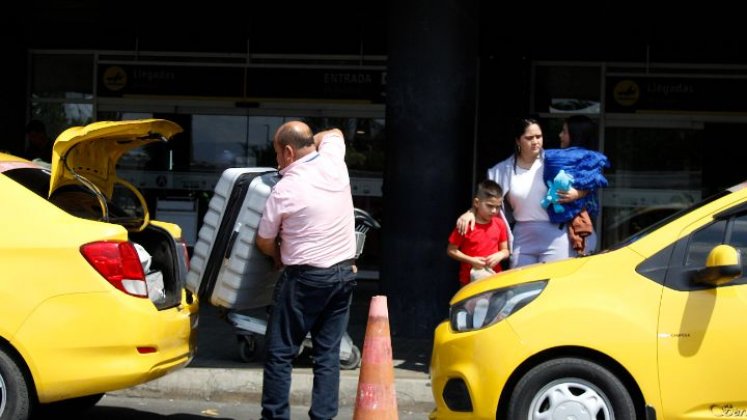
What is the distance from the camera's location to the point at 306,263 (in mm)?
6398

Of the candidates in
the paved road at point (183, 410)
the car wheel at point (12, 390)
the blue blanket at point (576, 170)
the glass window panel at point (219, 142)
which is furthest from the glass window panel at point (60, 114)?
the car wheel at point (12, 390)

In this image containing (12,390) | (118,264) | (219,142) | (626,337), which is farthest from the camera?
(219,142)

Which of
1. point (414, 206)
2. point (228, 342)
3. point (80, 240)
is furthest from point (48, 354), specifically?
point (414, 206)

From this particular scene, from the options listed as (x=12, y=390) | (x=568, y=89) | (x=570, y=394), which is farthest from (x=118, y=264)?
(x=568, y=89)

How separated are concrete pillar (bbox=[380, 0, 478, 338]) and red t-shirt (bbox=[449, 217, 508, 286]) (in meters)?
2.09

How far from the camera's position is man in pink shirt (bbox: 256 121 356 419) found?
6391 millimetres

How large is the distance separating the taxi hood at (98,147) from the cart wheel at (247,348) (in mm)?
1898

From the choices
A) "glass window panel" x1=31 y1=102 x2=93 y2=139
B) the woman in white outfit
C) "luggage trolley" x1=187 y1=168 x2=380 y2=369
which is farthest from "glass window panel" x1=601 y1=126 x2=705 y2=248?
"luggage trolley" x1=187 y1=168 x2=380 y2=369

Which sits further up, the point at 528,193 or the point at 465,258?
the point at 528,193

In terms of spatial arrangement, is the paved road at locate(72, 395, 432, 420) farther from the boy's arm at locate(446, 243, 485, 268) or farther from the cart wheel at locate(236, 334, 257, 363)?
the boy's arm at locate(446, 243, 485, 268)

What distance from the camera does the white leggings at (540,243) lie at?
25.6ft

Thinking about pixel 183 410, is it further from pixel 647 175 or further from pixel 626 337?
pixel 647 175

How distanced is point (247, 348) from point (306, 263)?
8.66 feet

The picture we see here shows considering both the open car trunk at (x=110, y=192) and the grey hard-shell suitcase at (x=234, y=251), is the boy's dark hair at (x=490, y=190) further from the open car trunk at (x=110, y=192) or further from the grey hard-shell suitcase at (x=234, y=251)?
the open car trunk at (x=110, y=192)
